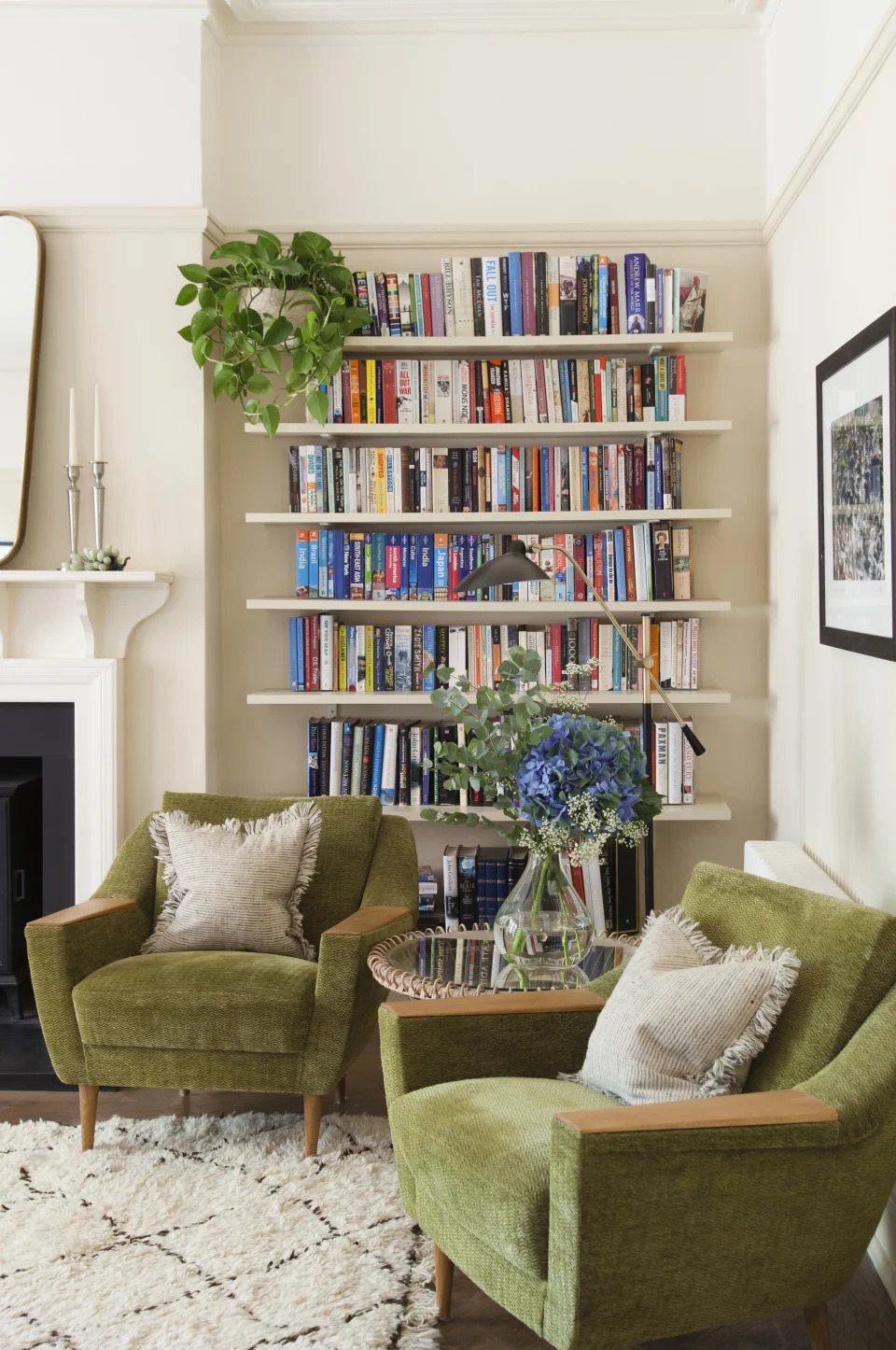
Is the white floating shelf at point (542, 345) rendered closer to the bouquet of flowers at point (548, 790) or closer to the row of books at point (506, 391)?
the row of books at point (506, 391)

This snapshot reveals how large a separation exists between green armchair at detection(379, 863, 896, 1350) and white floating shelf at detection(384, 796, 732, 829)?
5.00ft

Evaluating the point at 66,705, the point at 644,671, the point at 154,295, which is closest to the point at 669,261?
the point at 644,671

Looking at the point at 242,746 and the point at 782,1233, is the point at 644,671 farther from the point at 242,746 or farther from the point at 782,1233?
the point at 782,1233

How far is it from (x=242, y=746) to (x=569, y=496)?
1.39 m

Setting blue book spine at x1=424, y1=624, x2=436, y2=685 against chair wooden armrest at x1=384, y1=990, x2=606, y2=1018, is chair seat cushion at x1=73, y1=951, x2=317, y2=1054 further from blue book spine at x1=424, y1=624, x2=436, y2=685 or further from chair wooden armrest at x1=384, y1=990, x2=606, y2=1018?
blue book spine at x1=424, y1=624, x2=436, y2=685

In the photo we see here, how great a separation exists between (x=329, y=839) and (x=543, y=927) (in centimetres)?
93

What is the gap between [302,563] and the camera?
378 cm

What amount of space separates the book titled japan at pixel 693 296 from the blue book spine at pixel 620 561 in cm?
67

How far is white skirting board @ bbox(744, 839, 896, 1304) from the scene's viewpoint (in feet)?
7.12

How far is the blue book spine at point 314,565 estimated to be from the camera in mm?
3771

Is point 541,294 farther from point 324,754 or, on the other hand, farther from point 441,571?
point 324,754

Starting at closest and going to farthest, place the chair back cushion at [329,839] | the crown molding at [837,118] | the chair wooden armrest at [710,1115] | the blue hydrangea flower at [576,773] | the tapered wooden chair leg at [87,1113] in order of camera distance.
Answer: the chair wooden armrest at [710,1115], the blue hydrangea flower at [576,773], the crown molding at [837,118], the tapered wooden chair leg at [87,1113], the chair back cushion at [329,839]

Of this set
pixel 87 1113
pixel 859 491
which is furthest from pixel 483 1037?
pixel 859 491

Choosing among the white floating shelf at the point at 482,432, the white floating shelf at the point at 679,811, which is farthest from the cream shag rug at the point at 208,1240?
the white floating shelf at the point at 482,432
